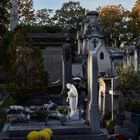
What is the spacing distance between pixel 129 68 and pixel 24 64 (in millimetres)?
5525

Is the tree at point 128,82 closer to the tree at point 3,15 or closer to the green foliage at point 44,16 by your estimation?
the tree at point 3,15

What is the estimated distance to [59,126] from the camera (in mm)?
11938

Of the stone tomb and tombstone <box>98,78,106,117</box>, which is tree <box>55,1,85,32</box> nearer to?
the stone tomb

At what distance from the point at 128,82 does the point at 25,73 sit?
5.69m

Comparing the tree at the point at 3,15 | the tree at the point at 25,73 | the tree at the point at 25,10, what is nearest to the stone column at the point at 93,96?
the tree at the point at 25,73

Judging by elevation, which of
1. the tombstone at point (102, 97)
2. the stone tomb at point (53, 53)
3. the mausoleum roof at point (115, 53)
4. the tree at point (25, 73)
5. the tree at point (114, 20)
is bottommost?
the tombstone at point (102, 97)

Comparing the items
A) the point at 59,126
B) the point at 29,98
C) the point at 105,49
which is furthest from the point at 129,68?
the point at 105,49

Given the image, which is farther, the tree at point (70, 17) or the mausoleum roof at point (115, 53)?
the tree at point (70, 17)

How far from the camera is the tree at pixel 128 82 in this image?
17.9m

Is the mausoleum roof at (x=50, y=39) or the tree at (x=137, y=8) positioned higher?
the tree at (x=137, y=8)

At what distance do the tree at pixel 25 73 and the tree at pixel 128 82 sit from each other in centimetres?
499

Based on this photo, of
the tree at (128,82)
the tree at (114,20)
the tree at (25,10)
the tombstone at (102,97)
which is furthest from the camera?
the tree at (114,20)

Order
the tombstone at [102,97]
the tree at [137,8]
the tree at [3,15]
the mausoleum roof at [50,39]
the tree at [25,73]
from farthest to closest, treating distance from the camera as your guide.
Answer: the tree at [137,8] → the tree at [3,15] → the mausoleum roof at [50,39] → the tree at [25,73] → the tombstone at [102,97]

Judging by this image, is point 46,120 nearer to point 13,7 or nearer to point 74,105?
point 74,105
